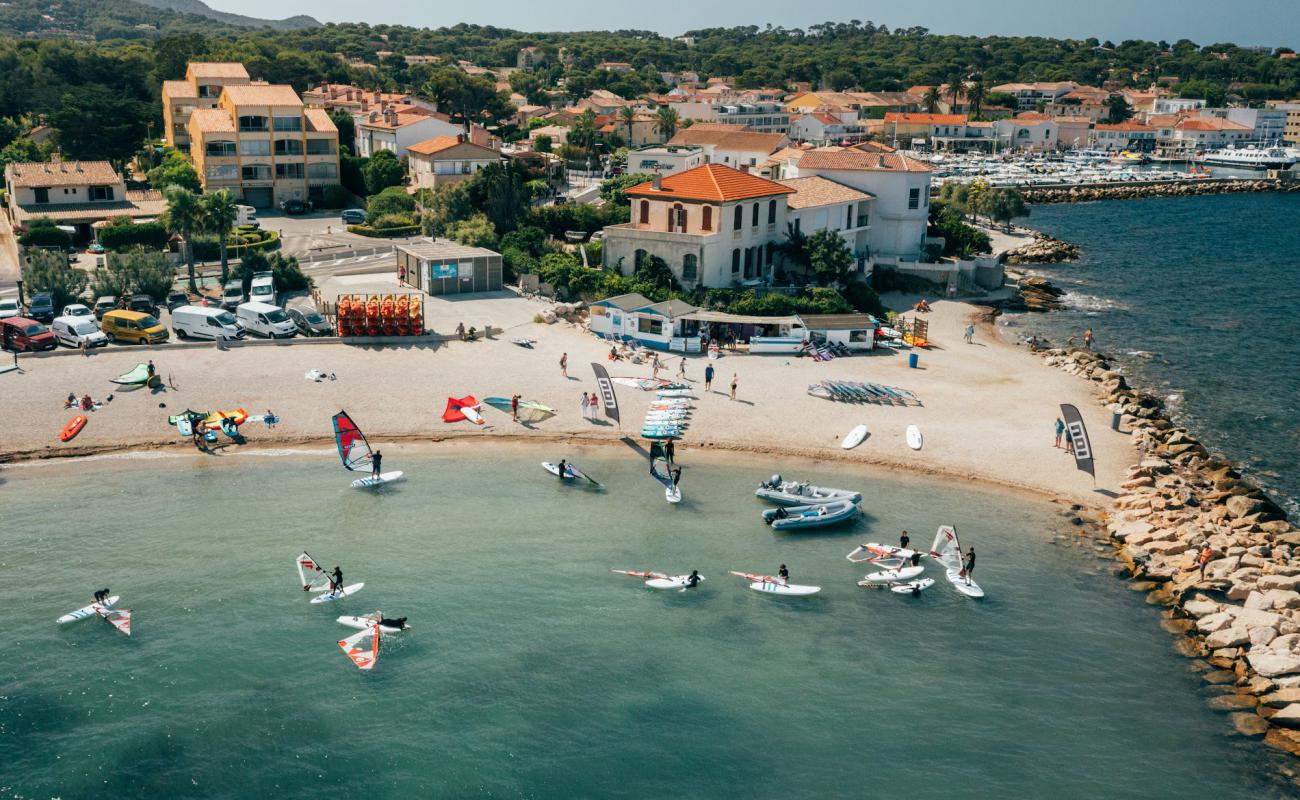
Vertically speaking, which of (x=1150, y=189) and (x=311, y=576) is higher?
(x=1150, y=189)

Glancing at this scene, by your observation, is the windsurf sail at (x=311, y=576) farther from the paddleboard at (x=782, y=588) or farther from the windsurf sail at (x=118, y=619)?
the paddleboard at (x=782, y=588)

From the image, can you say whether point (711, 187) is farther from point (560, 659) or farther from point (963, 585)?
point (560, 659)

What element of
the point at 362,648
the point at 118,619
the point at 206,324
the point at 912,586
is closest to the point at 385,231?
the point at 206,324

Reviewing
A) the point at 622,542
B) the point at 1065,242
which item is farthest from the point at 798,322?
the point at 1065,242

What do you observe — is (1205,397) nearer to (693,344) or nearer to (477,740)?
(693,344)

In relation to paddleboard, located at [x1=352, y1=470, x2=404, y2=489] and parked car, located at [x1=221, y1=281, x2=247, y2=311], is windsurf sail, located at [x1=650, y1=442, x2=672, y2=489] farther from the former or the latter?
parked car, located at [x1=221, y1=281, x2=247, y2=311]

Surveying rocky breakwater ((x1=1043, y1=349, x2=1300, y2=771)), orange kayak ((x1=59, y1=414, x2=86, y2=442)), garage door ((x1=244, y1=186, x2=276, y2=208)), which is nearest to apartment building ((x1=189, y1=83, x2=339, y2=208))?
garage door ((x1=244, y1=186, x2=276, y2=208))

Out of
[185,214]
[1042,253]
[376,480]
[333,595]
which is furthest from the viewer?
[1042,253]
